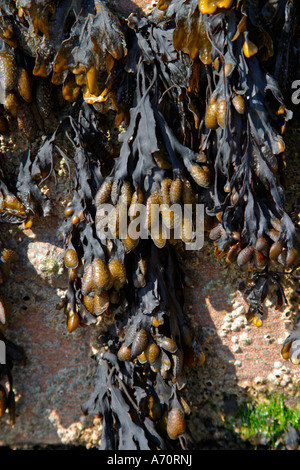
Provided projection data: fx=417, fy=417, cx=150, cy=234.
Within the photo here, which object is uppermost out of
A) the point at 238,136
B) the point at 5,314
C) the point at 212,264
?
the point at 238,136

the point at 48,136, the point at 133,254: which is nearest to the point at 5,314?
the point at 133,254

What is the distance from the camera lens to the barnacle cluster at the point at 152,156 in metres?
1.18

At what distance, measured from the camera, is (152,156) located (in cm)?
125

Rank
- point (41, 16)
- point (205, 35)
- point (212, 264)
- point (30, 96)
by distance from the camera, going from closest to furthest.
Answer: point (205, 35), point (41, 16), point (30, 96), point (212, 264)

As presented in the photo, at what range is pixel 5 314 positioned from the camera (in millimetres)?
Answer: 1545

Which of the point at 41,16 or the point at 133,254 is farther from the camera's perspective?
the point at 133,254

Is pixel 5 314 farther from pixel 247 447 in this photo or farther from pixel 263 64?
pixel 263 64

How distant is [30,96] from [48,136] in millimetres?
146

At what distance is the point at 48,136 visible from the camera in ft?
4.81

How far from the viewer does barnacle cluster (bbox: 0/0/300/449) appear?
3.87 ft

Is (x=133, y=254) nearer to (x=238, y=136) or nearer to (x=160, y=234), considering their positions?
(x=160, y=234)

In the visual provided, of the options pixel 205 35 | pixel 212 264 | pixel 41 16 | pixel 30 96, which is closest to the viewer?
pixel 205 35
